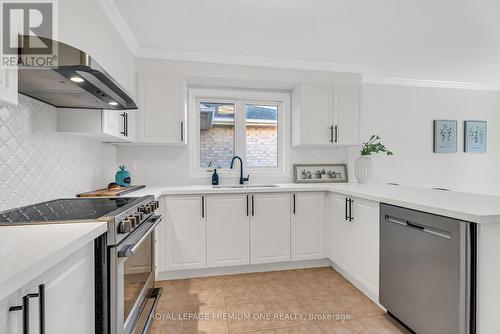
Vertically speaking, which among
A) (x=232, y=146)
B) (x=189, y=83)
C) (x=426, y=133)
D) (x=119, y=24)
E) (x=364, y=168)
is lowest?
(x=364, y=168)

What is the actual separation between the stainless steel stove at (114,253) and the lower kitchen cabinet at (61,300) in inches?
2.1

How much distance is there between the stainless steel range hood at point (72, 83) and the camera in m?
1.05

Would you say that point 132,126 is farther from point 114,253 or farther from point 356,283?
point 356,283

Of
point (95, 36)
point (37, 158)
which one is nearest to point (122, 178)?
point (37, 158)

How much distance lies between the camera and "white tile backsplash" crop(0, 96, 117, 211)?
1.35 metres

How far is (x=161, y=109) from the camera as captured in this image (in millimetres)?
2742

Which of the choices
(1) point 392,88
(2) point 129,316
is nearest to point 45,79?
(2) point 129,316

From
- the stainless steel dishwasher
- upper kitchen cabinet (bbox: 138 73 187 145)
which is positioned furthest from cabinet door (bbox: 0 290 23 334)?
upper kitchen cabinet (bbox: 138 73 187 145)

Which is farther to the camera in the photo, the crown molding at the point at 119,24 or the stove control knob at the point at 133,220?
the crown molding at the point at 119,24

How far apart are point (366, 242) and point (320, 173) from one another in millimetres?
1378

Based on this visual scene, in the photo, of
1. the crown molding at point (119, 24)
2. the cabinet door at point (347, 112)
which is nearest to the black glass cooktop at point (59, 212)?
the crown molding at point (119, 24)

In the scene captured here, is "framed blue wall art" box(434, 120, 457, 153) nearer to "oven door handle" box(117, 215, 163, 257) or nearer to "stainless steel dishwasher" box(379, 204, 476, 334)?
"stainless steel dishwasher" box(379, 204, 476, 334)

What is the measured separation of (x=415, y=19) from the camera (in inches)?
88.0

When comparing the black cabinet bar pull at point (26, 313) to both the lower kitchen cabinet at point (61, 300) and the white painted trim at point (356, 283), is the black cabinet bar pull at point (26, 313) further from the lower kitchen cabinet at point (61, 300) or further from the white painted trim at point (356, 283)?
the white painted trim at point (356, 283)
